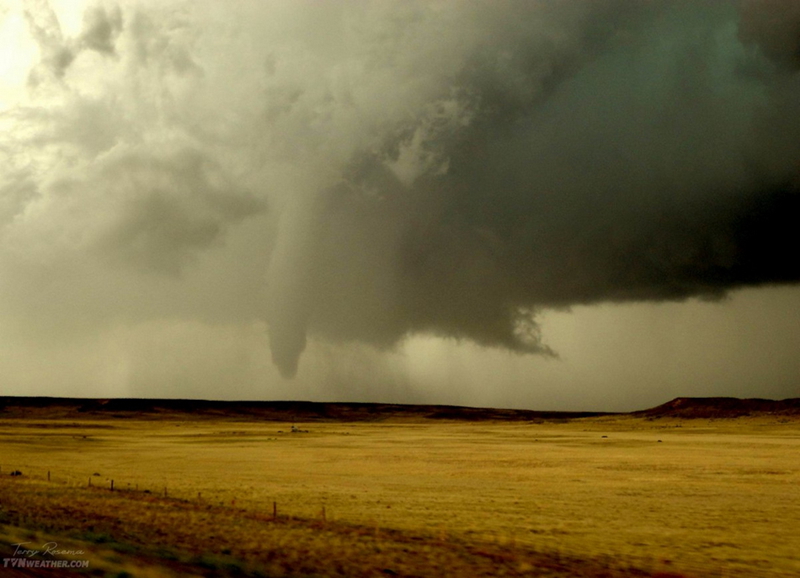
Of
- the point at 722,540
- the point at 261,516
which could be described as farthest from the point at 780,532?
the point at 261,516

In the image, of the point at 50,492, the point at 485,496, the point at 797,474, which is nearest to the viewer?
the point at 50,492

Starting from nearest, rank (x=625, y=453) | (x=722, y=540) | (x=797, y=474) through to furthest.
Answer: (x=722, y=540) < (x=797, y=474) < (x=625, y=453)

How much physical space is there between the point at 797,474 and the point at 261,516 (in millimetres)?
36331

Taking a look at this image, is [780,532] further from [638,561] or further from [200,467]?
[200,467]

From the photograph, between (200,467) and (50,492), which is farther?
(200,467)

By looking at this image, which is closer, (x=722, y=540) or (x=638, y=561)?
(x=638, y=561)

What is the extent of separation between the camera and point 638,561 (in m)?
19.2

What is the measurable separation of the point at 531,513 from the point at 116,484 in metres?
21.9

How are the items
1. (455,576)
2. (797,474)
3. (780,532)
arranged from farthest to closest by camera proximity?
(797,474) → (780,532) → (455,576)

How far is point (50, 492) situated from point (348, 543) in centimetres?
1719

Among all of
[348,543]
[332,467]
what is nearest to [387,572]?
[348,543]

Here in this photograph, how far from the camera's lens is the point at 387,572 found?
1684 cm

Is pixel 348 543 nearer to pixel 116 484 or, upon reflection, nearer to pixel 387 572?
pixel 387 572

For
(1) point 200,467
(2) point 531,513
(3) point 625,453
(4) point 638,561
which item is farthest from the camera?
(3) point 625,453
